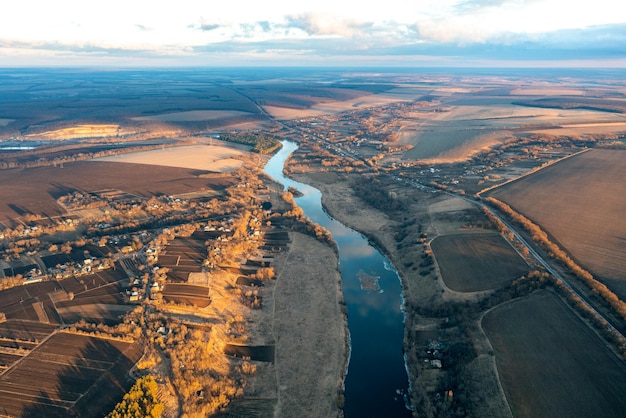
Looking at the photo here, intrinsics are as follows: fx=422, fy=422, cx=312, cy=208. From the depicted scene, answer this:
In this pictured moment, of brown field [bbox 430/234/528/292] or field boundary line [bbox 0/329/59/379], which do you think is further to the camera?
brown field [bbox 430/234/528/292]

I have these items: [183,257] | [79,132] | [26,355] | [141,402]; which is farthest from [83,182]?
[79,132]

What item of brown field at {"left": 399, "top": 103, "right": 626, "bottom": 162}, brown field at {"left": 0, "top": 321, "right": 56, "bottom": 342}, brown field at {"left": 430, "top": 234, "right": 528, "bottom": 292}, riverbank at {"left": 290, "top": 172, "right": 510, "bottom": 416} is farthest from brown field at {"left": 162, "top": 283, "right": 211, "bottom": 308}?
brown field at {"left": 399, "top": 103, "right": 626, "bottom": 162}

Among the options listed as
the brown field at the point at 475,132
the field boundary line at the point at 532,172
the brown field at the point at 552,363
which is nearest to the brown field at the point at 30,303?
the brown field at the point at 552,363

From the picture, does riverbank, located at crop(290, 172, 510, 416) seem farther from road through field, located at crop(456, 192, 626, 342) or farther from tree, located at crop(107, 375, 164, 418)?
tree, located at crop(107, 375, 164, 418)

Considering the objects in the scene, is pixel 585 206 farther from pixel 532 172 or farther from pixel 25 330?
pixel 25 330

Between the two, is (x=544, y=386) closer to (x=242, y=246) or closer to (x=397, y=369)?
(x=397, y=369)

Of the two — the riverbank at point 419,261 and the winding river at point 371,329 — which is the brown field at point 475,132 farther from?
the winding river at point 371,329
